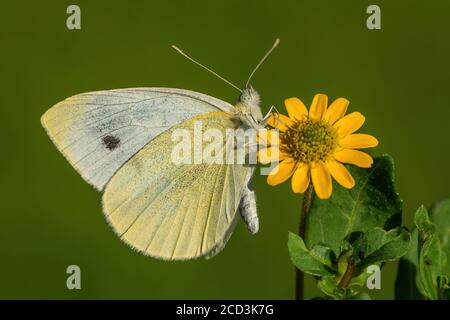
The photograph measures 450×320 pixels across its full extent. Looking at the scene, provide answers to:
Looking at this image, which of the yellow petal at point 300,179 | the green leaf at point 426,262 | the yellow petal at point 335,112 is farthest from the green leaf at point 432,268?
the yellow petal at point 335,112

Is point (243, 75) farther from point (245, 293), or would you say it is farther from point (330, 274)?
point (330, 274)

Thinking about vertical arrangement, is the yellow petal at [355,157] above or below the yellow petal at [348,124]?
below

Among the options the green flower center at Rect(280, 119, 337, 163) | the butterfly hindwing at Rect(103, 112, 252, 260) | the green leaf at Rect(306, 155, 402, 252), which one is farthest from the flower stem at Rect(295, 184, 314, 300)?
the butterfly hindwing at Rect(103, 112, 252, 260)

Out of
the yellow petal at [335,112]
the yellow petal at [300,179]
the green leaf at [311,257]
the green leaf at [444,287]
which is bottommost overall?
the green leaf at [444,287]

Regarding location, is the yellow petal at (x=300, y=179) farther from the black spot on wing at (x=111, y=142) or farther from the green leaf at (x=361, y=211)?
the black spot on wing at (x=111, y=142)

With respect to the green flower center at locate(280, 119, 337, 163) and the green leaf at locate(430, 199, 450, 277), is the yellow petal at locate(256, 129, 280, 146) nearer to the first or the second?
the green flower center at locate(280, 119, 337, 163)

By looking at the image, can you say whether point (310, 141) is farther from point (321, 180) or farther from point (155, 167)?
point (155, 167)
